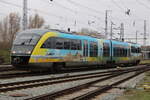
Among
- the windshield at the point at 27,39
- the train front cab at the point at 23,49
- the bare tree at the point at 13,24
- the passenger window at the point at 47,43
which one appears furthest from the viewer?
the bare tree at the point at 13,24

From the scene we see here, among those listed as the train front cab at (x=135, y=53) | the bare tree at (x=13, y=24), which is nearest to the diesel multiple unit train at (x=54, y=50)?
the train front cab at (x=135, y=53)

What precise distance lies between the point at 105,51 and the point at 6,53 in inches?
577

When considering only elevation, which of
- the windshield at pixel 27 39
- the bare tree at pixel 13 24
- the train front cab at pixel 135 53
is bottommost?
the train front cab at pixel 135 53

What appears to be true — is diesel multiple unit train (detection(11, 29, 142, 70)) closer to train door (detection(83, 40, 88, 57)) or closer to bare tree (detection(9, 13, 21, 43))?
train door (detection(83, 40, 88, 57))

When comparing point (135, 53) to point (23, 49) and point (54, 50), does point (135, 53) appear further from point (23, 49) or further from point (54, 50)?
point (23, 49)

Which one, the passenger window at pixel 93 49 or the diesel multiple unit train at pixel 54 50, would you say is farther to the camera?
the passenger window at pixel 93 49

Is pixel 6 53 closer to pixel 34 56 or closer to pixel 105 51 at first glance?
pixel 105 51

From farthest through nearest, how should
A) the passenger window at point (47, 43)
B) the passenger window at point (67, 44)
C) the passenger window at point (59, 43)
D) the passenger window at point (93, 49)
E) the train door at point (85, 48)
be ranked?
the passenger window at point (93, 49) → the train door at point (85, 48) → the passenger window at point (67, 44) → the passenger window at point (59, 43) → the passenger window at point (47, 43)

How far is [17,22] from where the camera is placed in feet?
231

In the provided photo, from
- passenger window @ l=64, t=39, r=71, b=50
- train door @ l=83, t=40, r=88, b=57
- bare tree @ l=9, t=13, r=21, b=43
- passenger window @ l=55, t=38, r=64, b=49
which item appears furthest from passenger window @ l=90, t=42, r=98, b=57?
bare tree @ l=9, t=13, r=21, b=43

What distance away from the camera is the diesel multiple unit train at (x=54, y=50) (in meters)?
19.6

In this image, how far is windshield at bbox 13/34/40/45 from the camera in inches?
782

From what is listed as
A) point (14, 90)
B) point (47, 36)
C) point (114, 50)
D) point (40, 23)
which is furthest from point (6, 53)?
point (40, 23)

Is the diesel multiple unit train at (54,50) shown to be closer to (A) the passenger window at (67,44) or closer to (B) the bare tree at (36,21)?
(A) the passenger window at (67,44)
